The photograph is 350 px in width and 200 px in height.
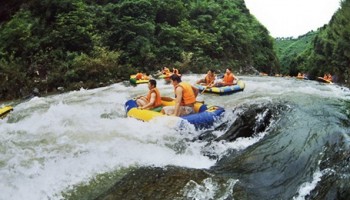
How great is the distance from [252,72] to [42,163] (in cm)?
2422

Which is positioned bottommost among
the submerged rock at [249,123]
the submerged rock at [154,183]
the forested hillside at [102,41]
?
the submerged rock at [154,183]

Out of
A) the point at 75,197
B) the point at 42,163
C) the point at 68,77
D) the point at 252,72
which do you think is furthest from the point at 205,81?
the point at 252,72

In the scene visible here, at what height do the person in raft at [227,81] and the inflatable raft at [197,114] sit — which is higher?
the person in raft at [227,81]

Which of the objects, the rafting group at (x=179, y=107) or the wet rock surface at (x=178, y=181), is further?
the rafting group at (x=179, y=107)

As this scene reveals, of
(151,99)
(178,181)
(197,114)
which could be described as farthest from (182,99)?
(178,181)

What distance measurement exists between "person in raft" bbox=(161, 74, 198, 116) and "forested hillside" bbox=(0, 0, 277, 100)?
8.01 meters

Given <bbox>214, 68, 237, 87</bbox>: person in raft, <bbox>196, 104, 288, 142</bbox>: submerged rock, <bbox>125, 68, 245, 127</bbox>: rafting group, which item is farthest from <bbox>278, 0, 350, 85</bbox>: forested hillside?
<bbox>125, 68, 245, 127</bbox>: rafting group

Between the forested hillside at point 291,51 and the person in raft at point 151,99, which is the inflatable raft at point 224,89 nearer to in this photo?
the person in raft at point 151,99

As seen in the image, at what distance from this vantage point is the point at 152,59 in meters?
19.8

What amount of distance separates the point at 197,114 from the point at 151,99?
1.42 meters

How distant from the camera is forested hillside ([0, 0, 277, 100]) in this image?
1575 centimetres

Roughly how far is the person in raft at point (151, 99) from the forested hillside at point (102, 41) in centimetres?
691

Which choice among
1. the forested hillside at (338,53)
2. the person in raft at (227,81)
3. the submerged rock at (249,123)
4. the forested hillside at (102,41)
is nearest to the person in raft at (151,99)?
the submerged rock at (249,123)

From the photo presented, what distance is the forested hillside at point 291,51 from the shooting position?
50.9m
